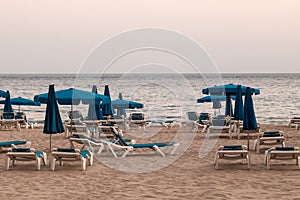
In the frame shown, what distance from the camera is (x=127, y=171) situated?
31.9ft

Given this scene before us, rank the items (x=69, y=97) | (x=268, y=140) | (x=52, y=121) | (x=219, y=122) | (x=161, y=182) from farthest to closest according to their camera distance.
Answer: (x=219, y=122), (x=69, y=97), (x=268, y=140), (x=52, y=121), (x=161, y=182)

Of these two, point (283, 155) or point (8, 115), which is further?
point (8, 115)

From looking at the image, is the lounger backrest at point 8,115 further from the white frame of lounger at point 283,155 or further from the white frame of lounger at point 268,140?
the white frame of lounger at point 283,155

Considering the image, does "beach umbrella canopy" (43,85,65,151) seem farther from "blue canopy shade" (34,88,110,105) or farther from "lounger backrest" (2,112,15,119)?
"lounger backrest" (2,112,15,119)

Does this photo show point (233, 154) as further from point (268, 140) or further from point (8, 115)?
point (8, 115)

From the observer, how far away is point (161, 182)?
28.0 feet

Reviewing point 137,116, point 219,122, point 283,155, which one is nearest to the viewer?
point 283,155

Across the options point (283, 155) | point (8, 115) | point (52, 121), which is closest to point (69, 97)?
point (52, 121)

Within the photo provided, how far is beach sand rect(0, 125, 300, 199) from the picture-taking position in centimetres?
746

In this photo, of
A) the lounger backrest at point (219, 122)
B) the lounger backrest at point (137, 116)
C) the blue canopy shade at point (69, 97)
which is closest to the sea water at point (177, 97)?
the lounger backrest at point (137, 116)

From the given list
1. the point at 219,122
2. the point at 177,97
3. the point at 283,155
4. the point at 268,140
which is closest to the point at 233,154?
the point at 283,155

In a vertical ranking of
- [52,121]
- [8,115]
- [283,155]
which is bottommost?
[283,155]

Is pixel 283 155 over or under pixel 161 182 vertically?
over

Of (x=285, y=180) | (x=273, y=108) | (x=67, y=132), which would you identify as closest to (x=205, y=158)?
Answer: (x=285, y=180)
